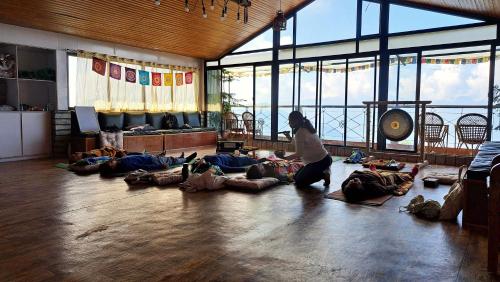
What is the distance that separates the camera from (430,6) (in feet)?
22.7

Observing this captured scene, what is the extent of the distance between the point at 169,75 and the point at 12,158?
401 centimetres

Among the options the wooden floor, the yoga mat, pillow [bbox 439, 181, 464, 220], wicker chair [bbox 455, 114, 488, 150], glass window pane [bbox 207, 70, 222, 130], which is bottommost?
the wooden floor

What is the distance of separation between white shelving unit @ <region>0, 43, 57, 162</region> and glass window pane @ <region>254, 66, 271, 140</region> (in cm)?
458

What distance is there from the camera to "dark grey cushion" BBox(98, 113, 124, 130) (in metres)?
7.64

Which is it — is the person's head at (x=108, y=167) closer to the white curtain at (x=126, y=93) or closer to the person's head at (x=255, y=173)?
the person's head at (x=255, y=173)

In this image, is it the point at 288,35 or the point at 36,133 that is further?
the point at 288,35

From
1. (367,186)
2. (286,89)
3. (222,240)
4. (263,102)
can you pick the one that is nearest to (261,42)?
(286,89)

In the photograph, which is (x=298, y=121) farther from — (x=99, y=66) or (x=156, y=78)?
(x=156, y=78)

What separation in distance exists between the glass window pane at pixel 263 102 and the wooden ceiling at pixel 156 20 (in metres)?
0.99

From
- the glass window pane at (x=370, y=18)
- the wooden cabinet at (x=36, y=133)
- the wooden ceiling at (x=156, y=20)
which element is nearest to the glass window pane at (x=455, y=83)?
the wooden ceiling at (x=156, y=20)

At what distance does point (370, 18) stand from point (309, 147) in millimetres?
4344

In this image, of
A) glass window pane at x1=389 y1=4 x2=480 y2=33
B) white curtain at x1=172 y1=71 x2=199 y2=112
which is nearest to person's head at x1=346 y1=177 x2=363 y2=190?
glass window pane at x1=389 y1=4 x2=480 y2=33

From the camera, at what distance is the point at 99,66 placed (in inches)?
306

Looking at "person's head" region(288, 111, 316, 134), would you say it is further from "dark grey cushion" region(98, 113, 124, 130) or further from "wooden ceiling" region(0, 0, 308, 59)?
"dark grey cushion" region(98, 113, 124, 130)
